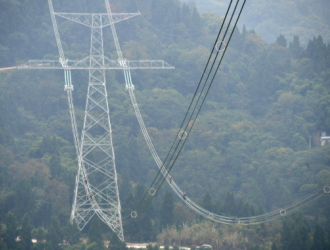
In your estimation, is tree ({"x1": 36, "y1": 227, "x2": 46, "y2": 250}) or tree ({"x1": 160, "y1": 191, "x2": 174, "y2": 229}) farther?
tree ({"x1": 160, "y1": 191, "x2": 174, "y2": 229})

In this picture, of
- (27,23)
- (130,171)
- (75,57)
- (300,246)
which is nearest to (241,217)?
(300,246)

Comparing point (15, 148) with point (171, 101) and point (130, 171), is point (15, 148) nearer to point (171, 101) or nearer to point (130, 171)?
point (130, 171)

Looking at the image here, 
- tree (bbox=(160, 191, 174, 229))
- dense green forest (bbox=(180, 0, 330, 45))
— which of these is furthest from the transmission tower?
dense green forest (bbox=(180, 0, 330, 45))

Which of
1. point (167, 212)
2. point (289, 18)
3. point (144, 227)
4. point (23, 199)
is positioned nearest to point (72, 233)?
point (144, 227)

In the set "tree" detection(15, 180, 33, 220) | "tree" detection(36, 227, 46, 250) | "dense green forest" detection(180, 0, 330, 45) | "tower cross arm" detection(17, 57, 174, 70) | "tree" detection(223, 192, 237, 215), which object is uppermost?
"dense green forest" detection(180, 0, 330, 45)

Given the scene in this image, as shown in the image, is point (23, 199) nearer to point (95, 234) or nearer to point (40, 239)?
point (40, 239)

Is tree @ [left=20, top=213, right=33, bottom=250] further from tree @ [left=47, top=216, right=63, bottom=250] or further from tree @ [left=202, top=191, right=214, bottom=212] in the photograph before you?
tree @ [left=202, top=191, right=214, bottom=212]

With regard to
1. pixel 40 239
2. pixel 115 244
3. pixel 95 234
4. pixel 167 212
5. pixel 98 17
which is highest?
pixel 98 17

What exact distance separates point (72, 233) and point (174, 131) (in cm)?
3390

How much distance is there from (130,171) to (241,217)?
19.7 m

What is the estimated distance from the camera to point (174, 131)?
Answer: 260ft

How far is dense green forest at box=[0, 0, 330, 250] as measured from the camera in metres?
52.5

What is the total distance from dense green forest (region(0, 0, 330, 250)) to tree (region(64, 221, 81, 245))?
77 millimetres

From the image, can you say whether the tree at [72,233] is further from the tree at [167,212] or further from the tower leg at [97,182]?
the tree at [167,212]
